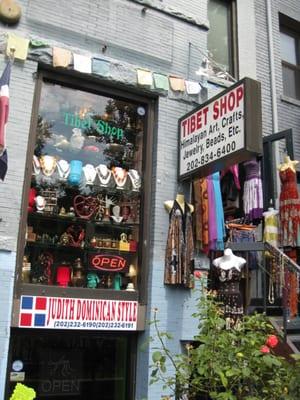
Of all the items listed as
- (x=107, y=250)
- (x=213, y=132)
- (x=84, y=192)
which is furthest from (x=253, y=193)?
(x=84, y=192)

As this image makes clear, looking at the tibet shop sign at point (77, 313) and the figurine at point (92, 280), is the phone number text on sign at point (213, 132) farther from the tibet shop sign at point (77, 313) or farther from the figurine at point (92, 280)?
the tibet shop sign at point (77, 313)

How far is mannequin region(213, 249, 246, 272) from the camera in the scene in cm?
733

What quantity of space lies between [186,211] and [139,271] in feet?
3.43

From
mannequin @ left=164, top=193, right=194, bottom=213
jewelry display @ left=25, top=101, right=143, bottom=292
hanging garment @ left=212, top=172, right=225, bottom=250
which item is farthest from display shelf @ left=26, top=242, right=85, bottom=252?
hanging garment @ left=212, top=172, right=225, bottom=250

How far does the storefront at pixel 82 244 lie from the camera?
6.26m

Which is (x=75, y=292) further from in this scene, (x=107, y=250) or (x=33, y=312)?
(x=107, y=250)

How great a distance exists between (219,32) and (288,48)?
6.41ft

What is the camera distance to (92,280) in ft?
22.1

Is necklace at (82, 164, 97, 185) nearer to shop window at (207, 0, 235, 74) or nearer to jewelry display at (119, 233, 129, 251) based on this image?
jewelry display at (119, 233, 129, 251)

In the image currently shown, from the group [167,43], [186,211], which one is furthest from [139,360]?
[167,43]

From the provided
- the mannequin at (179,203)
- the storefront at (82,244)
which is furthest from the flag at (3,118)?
the mannequin at (179,203)

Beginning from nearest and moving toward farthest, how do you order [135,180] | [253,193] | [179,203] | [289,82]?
[179,203]
[135,180]
[253,193]
[289,82]

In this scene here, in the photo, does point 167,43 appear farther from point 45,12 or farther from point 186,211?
point 186,211

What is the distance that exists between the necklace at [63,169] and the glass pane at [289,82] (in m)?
5.73
